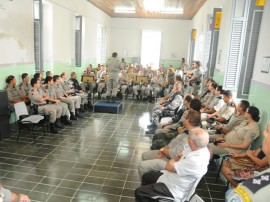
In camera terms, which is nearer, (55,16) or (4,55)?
(4,55)

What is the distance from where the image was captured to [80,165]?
3.74m

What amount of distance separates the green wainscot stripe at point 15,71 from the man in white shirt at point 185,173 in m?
4.28

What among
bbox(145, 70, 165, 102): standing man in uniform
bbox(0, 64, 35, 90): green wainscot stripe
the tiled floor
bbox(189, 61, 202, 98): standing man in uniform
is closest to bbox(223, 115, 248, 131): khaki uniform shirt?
the tiled floor

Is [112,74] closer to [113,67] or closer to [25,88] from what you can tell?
[113,67]

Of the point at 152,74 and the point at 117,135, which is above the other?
the point at 152,74

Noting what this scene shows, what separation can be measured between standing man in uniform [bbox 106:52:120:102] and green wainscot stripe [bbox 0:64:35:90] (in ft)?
7.73

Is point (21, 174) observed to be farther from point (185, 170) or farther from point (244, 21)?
point (244, 21)

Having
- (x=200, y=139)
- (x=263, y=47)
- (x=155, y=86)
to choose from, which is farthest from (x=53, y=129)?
(x=155, y=86)

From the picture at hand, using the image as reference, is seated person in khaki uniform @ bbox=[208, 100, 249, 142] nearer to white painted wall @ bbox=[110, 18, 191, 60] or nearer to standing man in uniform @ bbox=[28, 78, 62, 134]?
standing man in uniform @ bbox=[28, 78, 62, 134]

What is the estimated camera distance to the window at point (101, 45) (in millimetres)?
12336

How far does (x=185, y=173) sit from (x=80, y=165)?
7.02ft

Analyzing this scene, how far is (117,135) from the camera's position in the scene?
5215 millimetres

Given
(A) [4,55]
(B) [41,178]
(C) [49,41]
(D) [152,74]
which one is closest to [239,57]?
(B) [41,178]

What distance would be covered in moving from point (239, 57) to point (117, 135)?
9.73ft
